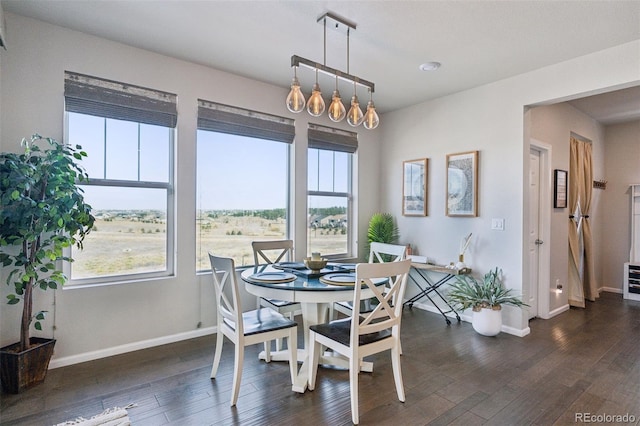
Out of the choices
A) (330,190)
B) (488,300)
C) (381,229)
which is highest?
(330,190)

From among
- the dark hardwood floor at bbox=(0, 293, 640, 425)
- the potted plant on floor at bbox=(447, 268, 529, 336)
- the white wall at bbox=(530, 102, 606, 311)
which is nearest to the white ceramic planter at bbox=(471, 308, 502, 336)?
the potted plant on floor at bbox=(447, 268, 529, 336)

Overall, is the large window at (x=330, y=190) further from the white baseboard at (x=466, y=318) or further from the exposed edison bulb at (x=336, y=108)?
the exposed edison bulb at (x=336, y=108)

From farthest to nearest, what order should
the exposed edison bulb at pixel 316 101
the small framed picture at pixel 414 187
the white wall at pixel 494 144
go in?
the small framed picture at pixel 414 187 → the white wall at pixel 494 144 → the exposed edison bulb at pixel 316 101

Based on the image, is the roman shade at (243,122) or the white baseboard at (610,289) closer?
the roman shade at (243,122)

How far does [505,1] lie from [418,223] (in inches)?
110

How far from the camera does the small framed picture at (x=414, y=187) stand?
14.8ft

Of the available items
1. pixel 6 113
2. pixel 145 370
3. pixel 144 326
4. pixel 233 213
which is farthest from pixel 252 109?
pixel 145 370

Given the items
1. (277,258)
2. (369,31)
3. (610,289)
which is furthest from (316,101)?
(610,289)

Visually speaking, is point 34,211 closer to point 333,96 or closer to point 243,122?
point 243,122

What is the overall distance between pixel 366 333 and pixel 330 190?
266 cm

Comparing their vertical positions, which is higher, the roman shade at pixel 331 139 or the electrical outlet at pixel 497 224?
the roman shade at pixel 331 139

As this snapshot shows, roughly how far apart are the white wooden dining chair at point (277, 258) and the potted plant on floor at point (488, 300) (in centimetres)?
188

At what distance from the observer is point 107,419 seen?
2.05 m

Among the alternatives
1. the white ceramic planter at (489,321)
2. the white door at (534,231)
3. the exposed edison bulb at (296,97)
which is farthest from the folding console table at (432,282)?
the exposed edison bulb at (296,97)
